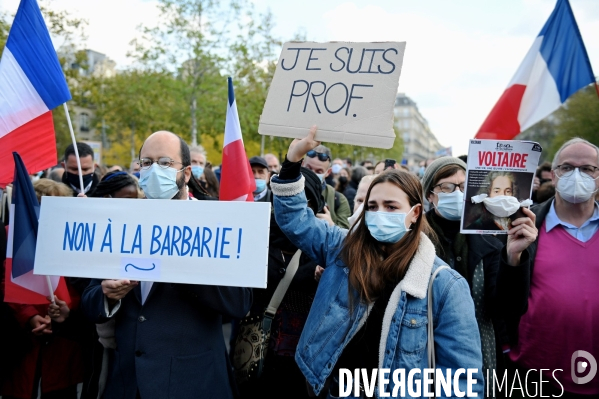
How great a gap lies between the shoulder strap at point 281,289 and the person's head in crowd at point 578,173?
1811mm

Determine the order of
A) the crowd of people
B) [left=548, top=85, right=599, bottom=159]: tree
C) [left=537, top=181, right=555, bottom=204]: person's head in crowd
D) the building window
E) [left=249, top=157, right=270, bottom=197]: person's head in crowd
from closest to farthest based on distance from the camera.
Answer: the crowd of people
[left=249, top=157, right=270, bottom=197]: person's head in crowd
[left=537, top=181, right=555, bottom=204]: person's head in crowd
[left=548, top=85, right=599, bottom=159]: tree
the building window

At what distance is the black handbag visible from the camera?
3.12 m

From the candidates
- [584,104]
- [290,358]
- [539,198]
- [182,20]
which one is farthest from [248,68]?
[290,358]

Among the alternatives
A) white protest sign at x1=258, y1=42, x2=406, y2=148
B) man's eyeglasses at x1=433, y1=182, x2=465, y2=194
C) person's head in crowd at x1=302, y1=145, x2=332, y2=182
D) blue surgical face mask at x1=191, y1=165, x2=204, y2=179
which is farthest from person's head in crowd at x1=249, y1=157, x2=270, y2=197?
white protest sign at x1=258, y1=42, x2=406, y2=148

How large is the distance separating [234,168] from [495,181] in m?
1.61

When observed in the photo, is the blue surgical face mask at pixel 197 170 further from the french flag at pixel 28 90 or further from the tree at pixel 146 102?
the tree at pixel 146 102

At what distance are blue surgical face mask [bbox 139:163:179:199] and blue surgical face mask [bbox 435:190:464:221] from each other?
1.66 m

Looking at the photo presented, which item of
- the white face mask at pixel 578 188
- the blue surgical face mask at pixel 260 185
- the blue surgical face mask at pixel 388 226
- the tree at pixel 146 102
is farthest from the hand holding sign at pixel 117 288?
the tree at pixel 146 102

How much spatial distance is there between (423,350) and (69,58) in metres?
17.8

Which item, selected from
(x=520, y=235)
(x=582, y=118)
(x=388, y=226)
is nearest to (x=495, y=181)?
(x=520, y=235)

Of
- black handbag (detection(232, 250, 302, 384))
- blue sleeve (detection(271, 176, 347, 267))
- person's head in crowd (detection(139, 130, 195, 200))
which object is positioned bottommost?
black handbag (detection(232, 250, 302, 384))

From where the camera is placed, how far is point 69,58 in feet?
55.3

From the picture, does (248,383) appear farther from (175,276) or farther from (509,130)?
(509,130)

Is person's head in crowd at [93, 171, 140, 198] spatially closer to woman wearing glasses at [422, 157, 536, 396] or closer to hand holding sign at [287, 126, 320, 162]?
hand holding sign at [287, 126, 320, 162]
